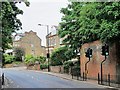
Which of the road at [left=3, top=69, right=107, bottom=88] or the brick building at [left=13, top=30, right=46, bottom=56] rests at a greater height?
the brick building at [left=13, top=30, right=46, bottom=56]

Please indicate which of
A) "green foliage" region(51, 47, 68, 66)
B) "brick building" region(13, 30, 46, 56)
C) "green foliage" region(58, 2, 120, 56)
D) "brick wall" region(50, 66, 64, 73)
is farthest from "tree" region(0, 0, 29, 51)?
"brick building" region(13, 30, 46, 56)

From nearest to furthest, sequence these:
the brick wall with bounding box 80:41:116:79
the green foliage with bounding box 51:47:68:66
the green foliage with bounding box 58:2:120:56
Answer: the green foliage with bounding box 58:2:120:56
the brick wall with bounding box 80:41:116:79
the green foliage with bounding box 51:47:68:66

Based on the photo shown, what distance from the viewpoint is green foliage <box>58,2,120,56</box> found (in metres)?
28.4

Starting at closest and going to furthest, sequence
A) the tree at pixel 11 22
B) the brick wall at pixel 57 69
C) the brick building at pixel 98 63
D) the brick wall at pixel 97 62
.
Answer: the tree at pixel 11 22 < the brick building at pixel 98 63 < the brick wall at pixel 97 62 < the brick wall at pixel 57 69

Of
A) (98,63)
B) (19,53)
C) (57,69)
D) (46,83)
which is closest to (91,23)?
(98,63)

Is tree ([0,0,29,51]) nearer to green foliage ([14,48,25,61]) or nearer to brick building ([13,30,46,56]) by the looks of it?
green foliage ([14,48,25,61])

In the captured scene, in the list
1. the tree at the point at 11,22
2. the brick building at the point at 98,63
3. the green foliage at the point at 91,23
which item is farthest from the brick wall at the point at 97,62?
the tree at the point at 11,22

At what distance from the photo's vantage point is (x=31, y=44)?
412 feet

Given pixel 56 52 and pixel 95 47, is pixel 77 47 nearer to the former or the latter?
pixel 95 47

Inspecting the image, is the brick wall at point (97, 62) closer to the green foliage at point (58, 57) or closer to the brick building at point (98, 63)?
the brick building at point (98, 63)

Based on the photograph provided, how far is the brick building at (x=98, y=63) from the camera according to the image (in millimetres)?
35156

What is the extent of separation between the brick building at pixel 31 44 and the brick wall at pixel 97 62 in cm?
7766

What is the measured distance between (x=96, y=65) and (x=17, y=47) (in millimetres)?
77418

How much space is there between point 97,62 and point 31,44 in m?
86.9
